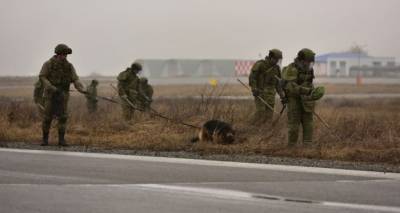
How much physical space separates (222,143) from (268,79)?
10.5 ft

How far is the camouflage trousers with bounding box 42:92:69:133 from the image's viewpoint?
11703 mm

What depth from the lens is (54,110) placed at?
38.7 feet

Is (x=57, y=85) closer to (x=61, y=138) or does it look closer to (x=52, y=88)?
(x=52, y=88)

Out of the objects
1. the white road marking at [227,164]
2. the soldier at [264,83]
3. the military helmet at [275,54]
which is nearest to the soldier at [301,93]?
the white road marking at [227,164]

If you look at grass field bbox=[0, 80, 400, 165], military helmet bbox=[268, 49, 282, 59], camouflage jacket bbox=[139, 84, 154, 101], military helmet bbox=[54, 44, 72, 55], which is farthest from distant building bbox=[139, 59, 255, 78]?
military helmet bbox=[54, 44, 72, 55]

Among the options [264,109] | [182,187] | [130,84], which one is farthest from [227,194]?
[130,84]

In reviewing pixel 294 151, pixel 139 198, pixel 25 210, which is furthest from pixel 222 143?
pixel 25 210

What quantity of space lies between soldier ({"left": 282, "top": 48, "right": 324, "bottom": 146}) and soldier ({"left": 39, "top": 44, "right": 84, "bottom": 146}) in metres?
3.70

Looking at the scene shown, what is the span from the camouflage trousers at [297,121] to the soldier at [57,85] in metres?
3.73

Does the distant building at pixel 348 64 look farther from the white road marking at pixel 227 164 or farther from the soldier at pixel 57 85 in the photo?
the white road marking at pixel 227 164

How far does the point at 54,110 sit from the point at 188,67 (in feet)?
180

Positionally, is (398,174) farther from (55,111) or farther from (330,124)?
(55,111)

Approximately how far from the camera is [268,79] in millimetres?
14383

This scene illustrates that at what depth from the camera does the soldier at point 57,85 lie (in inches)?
457
